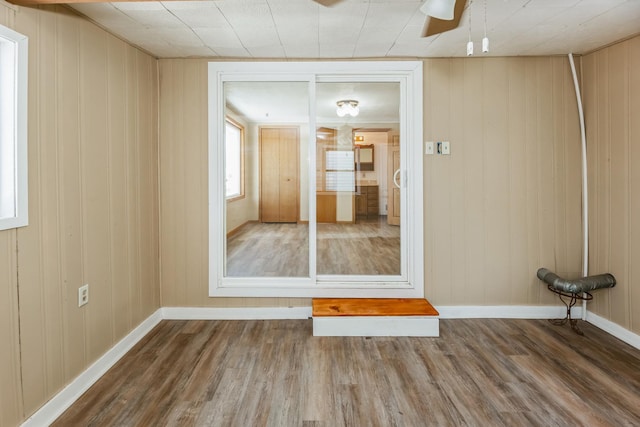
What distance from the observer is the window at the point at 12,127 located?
1758 mm

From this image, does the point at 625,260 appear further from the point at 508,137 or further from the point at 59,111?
the point at 59,111

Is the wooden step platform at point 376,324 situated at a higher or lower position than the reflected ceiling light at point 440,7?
lower

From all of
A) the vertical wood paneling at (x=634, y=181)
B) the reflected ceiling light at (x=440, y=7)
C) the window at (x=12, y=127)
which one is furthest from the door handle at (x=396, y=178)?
the window at (x=12, y=127)

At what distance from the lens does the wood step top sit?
3008 millimetres

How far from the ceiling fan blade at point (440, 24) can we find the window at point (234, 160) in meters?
1.80

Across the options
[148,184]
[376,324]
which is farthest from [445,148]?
[148,184]

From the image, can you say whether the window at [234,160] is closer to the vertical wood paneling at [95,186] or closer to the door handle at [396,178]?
the vertical wood paneling at [95,186]

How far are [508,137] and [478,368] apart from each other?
199 centimetres

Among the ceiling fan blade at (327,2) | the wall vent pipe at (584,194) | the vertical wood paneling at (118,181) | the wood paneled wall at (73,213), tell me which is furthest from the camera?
the wall vent pipe at (584,194)

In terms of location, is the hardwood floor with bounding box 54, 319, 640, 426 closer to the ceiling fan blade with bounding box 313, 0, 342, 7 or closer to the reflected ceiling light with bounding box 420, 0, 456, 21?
the reflected ceiling light with bounding box 420, 0, 456, 21

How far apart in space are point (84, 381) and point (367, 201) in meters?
2.49

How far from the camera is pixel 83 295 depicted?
2.30 meters

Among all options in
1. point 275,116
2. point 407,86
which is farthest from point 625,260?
point 275,116

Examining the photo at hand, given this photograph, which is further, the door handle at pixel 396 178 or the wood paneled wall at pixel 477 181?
the door handle at pixel 396 178
